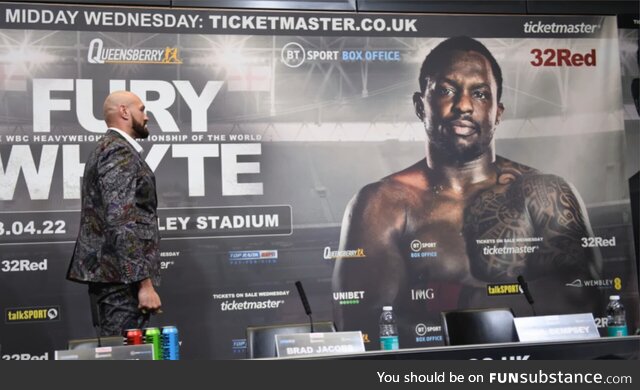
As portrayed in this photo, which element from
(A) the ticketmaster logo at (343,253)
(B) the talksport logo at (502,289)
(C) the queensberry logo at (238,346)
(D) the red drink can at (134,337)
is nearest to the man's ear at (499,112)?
(B) the talksport logo at (502,289)

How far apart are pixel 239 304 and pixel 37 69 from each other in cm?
184

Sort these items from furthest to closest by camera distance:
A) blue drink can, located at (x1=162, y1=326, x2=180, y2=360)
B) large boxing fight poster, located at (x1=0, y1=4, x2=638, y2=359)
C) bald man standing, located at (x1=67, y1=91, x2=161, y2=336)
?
large boxing fight poster, located at (x1=0, y1=4, x2=638, y2=359)
bald man standing, located at (x1=67, y1=91, x2=161, y2=336)
blue drink can, located at (x1=162, y1=326, x2=180, y2=360)

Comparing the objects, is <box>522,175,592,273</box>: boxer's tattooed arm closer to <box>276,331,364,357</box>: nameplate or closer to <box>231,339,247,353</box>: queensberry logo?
<box>231,339,247,353</box>: queensberry logo

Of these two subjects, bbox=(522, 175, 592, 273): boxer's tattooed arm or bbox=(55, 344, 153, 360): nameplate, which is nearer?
bbox=(55, 344, 153, 360): nameplate

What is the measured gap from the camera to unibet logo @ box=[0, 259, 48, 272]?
4816 mm

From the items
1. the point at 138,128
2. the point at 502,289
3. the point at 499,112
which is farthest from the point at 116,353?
the point at 499,112

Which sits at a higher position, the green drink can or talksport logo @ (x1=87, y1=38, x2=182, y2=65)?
talksport logo @ (x1=87, y1=38, x2=182, y2=65)

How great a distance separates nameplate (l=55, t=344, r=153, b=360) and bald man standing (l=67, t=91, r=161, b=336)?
1.23 metres

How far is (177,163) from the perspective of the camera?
5.09 m

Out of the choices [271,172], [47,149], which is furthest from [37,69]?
[271,172]

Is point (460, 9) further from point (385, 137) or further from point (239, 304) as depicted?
point (239, 304)

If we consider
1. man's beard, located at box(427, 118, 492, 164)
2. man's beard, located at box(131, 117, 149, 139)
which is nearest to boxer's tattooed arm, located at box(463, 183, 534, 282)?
man's beard, located at box(427, 118, 492, 164)

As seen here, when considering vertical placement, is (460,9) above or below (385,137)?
above

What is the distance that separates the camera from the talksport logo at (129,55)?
5.03 m
